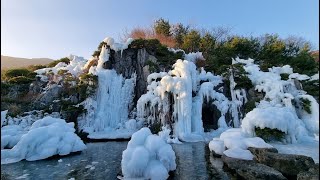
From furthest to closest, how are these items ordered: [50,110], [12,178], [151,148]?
[50,110] < [151,148] < [12,178]

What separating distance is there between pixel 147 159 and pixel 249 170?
286 centimetres

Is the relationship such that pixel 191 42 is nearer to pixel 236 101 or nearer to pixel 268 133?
pixel 236 101

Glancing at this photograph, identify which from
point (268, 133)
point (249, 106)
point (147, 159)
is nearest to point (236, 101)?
point (249, 106)

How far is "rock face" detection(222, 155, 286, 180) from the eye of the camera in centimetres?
675

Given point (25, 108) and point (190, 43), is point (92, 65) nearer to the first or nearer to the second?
point (25, 108)

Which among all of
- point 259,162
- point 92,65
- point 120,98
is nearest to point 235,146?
point 259,162

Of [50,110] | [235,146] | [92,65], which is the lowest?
[235,146]

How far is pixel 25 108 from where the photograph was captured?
60.5 feet

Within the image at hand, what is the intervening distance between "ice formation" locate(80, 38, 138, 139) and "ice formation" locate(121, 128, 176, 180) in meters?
7.82

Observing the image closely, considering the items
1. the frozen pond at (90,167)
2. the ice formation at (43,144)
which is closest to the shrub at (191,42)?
the frozen pond at (90,167)

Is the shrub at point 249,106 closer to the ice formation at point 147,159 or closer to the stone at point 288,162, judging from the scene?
the stone at point 288,162

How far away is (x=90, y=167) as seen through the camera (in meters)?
9.12

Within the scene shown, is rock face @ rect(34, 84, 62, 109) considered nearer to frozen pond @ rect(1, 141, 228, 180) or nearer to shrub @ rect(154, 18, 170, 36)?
frozen pond @ rect(1, 141, 228, 180)

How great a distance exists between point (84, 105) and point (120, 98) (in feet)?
8.83
